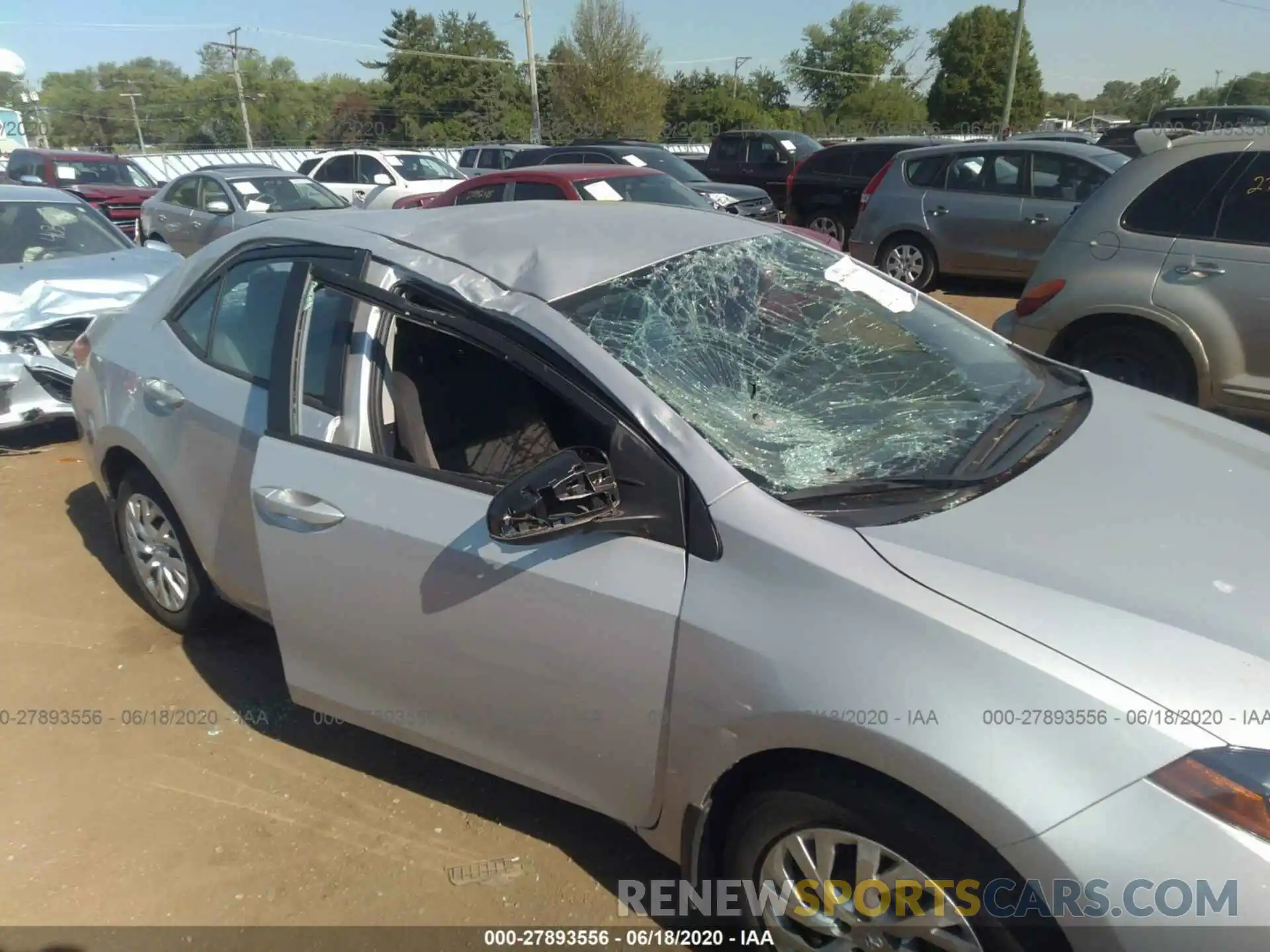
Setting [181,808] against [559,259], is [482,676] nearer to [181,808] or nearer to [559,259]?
[559,259]

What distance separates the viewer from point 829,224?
41.4 ft

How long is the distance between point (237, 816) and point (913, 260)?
9.18m

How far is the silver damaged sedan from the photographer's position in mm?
1542

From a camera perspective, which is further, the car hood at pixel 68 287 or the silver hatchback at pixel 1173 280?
the car hood at pixel 68 287

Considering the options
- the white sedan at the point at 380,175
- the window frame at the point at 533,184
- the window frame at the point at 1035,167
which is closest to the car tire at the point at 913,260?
the window frame at the point at 1035,167

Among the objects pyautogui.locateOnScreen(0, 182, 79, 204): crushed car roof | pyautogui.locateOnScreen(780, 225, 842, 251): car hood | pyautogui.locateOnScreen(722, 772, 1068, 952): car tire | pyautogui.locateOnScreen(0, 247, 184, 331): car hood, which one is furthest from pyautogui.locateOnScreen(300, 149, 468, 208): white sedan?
pyautogui.locateOnScreen(722, 772, 1068, 952): car tire

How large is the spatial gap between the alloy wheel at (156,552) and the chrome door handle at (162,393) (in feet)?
1.49

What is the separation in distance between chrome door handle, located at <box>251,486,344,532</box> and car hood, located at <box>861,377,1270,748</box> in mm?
1361

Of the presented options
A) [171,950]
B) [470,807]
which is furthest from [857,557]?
[171,950]

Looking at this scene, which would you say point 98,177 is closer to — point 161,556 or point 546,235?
point 161,556

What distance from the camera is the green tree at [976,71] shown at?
47312mm

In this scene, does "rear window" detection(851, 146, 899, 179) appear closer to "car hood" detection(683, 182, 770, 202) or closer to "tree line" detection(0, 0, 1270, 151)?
"car hood" detection(683, 182, 770, 202)

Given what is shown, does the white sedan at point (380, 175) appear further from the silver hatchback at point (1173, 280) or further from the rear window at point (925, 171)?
the silver hatchback at point (1173, 280)

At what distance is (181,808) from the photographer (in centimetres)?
276
